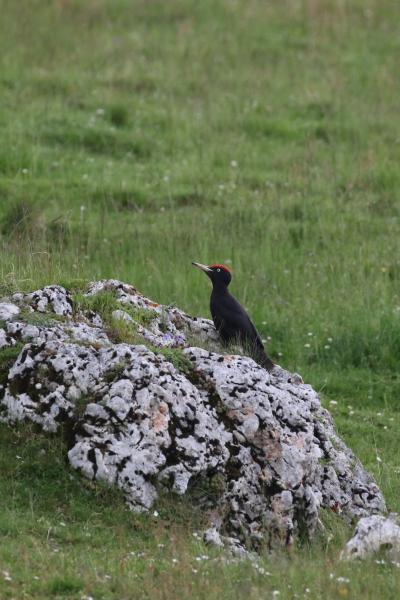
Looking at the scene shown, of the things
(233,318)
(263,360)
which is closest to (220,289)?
(233,318)

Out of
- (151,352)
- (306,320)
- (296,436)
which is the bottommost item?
(306,320)

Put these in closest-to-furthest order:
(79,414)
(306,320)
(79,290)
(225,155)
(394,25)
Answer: (79,414) → (79,290) → (306,320) → (225,155) → (394,25)

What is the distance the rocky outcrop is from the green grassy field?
23cm

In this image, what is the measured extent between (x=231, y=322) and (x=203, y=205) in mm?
6146

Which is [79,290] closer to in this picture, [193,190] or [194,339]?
[194,339]

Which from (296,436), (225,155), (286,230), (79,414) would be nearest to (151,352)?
(79,414)

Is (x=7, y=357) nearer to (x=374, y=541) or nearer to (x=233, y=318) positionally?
(x=233, y=318)

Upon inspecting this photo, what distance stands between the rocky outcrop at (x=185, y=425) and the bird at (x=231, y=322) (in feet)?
3.83

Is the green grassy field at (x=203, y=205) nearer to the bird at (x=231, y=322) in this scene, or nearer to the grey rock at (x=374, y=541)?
the grey rock at (x=374, y=541)

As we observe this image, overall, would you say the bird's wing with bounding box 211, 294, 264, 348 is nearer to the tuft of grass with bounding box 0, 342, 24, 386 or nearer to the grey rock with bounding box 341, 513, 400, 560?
the tuft of grass with bounding box 0, 342, 24, 386

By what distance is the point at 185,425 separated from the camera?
786 cm

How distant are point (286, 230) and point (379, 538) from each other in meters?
8.40

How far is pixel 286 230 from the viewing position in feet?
49.8

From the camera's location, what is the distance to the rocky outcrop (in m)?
7.63
